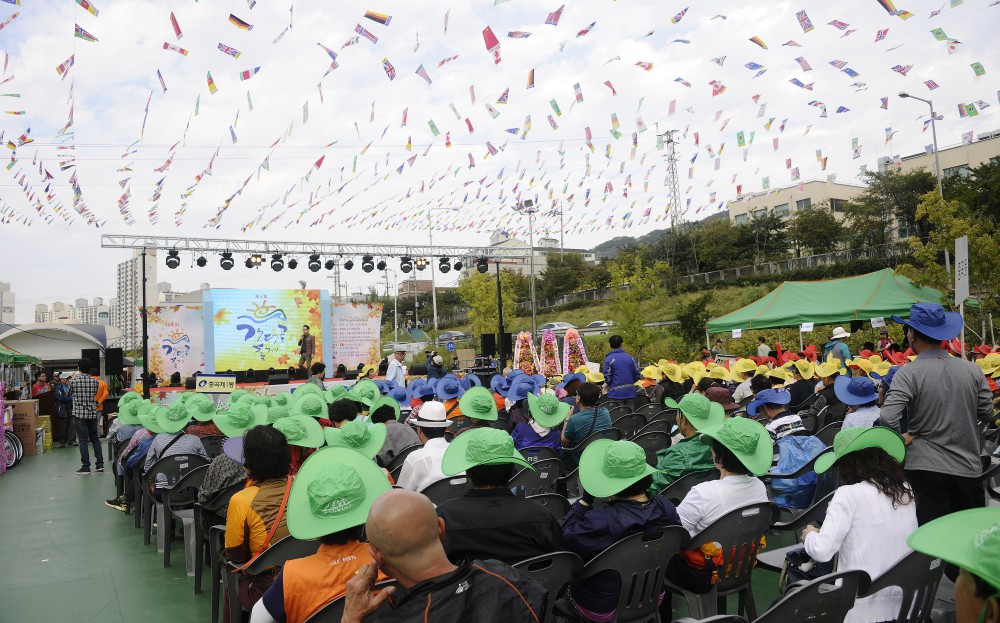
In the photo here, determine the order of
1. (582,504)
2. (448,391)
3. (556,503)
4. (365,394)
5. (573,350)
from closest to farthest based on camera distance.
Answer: (582,504) → (556,503) → (448,391) → (365,394) → (573,350)

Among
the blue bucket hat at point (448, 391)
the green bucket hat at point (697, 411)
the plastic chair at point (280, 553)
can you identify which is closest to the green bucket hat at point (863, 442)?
the green bucket hat at point (697, 411)

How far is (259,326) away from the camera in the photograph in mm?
21234

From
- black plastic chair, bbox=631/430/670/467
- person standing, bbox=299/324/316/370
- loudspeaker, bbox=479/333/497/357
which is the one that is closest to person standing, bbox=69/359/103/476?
black plastic chair, bbox=631/430/670/467

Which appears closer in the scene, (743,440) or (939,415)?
(743,440)

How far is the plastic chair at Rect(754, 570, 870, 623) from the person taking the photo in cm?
191

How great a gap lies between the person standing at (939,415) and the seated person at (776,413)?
116 cm

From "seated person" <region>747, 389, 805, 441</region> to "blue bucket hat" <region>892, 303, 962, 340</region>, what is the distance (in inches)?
53.2

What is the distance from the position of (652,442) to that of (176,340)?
60.8ft

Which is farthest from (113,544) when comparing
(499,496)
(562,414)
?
(499,496)

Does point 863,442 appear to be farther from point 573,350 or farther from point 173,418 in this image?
point 573,350

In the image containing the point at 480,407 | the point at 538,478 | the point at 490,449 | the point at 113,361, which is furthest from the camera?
the point at 113,361

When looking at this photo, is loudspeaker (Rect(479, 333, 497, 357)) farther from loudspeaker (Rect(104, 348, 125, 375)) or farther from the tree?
the tree

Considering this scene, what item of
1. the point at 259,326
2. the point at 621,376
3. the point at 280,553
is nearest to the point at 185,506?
the point at 280,553

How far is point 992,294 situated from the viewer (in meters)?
14.6
